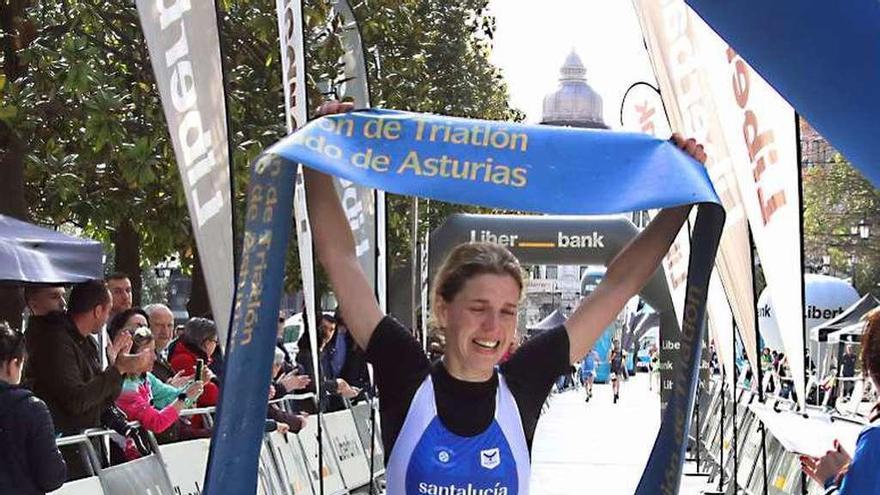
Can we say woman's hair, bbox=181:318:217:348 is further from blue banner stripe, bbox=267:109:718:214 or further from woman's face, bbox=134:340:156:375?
blue banner stripe, bbox=267:109:718:214

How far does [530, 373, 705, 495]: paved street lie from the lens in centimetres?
1779

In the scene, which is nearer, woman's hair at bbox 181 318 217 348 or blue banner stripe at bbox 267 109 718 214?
blue banner stripe at bbox 267 109 718 214

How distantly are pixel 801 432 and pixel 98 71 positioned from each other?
7.32 metres

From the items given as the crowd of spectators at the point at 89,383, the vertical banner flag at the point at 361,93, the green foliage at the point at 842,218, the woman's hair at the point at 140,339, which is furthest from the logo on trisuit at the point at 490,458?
the green foliage at the point at 842,218

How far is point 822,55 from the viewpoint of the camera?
3.78 meters

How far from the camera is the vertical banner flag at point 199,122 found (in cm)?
820

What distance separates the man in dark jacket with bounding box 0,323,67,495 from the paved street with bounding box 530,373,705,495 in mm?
5285

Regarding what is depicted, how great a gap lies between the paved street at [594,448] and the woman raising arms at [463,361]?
7160 millimetres

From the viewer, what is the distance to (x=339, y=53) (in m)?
16.4

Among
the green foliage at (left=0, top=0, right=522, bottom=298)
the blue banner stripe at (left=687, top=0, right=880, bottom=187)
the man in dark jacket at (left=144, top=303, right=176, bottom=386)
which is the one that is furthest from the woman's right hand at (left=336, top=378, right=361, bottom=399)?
the blue banner stripe at (left=687, top=0, right=880, bottom=187)

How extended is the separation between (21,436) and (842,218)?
62.3 metres

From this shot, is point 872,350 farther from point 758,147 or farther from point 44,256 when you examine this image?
point 44,256

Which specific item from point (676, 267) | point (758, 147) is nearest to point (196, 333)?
point (758, 147)

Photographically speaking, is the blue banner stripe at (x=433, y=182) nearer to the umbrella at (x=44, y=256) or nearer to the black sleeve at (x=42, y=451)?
the black sleeve at (x=42, y=451)
